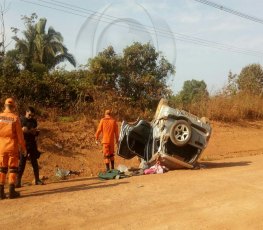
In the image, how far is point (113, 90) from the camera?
1905 centimetres

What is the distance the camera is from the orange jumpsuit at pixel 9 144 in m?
7.50

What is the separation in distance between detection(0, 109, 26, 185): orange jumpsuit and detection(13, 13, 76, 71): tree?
77.3 feet

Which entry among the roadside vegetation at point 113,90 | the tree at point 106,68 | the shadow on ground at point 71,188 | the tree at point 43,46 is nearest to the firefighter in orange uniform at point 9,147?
the shadow on ground at point 71,188

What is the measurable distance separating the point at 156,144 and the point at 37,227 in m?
5.76

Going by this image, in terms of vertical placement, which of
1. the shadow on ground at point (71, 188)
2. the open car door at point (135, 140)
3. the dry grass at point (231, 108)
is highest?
the dry grass at point (231, 108)

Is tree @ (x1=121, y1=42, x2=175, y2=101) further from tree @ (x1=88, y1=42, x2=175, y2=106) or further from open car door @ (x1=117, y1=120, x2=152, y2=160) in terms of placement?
open car door @ (x1=117, y1=120, x2=152, y2=160)

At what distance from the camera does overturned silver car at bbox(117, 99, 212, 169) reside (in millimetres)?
10602

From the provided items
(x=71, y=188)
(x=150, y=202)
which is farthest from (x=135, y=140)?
(x=150, y=202)

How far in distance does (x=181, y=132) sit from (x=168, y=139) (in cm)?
39

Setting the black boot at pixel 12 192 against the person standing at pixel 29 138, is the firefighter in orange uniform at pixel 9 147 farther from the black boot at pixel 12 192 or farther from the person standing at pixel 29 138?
the person standing at pixel 29 138

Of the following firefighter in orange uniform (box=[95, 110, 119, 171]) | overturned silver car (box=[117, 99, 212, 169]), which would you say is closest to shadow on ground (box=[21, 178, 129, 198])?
firefighter in orange uniform (box=[95, 110, 119, 171])

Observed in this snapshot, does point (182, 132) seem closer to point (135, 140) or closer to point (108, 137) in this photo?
point (135, 140)

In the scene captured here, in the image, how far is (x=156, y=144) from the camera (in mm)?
11000

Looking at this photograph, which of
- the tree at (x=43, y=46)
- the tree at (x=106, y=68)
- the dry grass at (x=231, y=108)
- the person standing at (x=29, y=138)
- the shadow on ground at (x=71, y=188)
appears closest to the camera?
the shadow on ground at (x=71, y=188)
